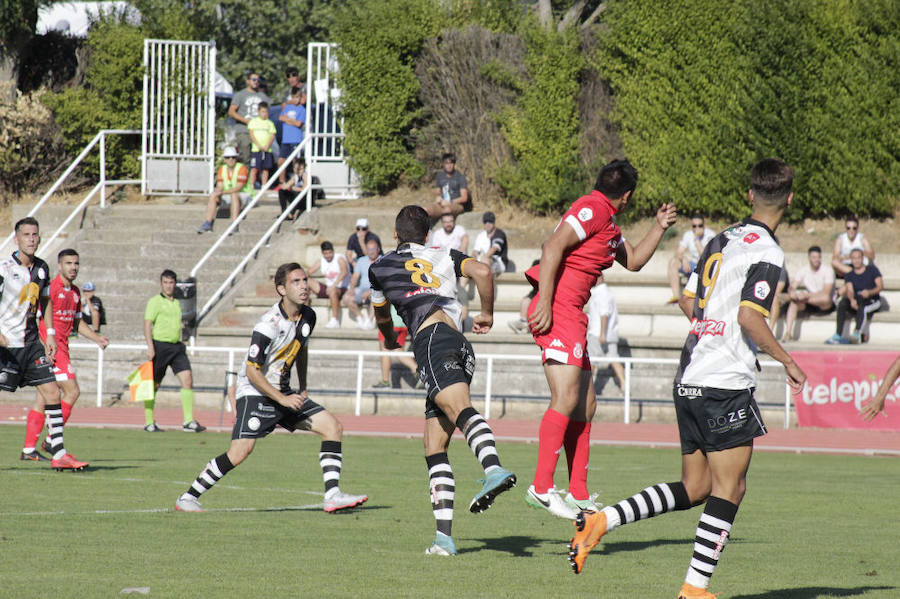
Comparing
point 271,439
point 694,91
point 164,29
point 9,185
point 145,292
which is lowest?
point 271,439

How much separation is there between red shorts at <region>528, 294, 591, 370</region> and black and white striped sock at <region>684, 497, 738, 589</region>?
6.28 ft

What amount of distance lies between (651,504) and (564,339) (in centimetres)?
160

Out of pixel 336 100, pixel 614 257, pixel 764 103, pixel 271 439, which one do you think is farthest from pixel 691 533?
pixel 336 100

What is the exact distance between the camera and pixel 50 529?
323 inches

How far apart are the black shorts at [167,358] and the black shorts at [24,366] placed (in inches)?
222

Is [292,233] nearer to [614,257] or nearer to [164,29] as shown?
[164,29]

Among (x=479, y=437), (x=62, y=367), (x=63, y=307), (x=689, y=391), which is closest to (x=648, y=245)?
(x=479, y=437)

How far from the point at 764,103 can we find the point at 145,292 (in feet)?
41.9

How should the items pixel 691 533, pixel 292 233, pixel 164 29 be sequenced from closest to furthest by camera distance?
pixel 691 533 < pixel 292 233 < pixel 164 29

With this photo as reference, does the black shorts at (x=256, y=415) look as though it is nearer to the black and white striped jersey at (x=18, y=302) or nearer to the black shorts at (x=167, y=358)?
the black and white striped jersey at (x=18, y=302)

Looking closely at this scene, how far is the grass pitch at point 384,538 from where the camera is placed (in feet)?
21.2

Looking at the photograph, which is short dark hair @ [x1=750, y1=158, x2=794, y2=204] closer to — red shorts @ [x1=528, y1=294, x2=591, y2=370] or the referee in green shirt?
red shorts @ [x1=528, y1=294, x2=591, y2=370]

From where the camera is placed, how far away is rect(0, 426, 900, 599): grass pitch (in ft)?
21.2

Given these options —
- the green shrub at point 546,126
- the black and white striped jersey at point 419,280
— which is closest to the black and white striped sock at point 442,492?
the black and white striped jersey at point 419,280
